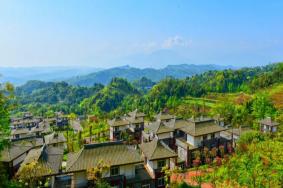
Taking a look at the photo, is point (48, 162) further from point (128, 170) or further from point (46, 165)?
point (128, 170)

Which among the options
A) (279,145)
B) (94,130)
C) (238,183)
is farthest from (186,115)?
(238,183)

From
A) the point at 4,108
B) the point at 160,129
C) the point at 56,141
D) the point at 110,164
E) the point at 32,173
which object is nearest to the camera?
the point at 4,108

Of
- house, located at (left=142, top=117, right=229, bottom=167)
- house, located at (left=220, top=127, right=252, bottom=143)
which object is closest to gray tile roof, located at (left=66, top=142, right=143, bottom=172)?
house, located at (left=142, top=117, right=229, bottom=167)

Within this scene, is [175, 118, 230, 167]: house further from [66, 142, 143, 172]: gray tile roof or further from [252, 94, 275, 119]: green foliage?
[252, 94, 275, 119]: green foliage

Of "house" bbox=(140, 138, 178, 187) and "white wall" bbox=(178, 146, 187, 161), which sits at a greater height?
"house" bbox=(140, 138, 178, 187)

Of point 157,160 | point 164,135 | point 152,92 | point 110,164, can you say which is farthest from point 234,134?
point 152,92

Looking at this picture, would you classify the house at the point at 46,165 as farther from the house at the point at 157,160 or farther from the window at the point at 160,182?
the window at the point at 160,182

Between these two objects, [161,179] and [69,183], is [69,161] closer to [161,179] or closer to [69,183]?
[69,183]

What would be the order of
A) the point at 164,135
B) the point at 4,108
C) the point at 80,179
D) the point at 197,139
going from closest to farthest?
the point at 4,108 → the point at 80,179 → the point at 197,139 → the point at 164,135
